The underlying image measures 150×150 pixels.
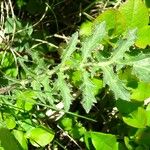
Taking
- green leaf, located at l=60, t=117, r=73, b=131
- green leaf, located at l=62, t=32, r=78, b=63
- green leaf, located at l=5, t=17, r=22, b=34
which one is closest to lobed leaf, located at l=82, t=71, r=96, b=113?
green leaf, located at l=62, t=32, r=78, b=63

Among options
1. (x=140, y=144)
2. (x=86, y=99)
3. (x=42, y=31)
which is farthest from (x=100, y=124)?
(x=86, y=99)

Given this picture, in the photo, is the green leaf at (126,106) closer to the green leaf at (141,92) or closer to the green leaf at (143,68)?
the green leaf at (141,92)

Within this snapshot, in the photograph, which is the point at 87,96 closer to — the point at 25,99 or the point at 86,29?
the point at 25,99

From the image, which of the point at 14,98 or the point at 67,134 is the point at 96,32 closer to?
the point at 14,98

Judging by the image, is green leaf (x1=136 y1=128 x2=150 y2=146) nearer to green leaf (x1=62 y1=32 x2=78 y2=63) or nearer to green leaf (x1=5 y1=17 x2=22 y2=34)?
green leaf (x1=62 y1=32 x2=78 y2=63)

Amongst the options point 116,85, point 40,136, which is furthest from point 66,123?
point 116,85

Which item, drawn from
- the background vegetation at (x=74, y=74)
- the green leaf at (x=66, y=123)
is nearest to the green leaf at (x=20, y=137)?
the background vegetation at (x=74, y=74)
